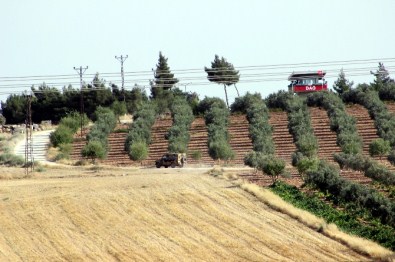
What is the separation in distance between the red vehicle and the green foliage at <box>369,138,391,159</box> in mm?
41591

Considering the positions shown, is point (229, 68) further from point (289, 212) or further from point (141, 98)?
point (289, 212)

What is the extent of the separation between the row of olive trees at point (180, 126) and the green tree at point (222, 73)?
17833 millimetres

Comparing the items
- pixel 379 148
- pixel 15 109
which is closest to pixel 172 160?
pixel 379 148

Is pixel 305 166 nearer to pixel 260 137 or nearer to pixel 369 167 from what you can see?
pixel 369 167

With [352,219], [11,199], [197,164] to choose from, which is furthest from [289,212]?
[197,164]

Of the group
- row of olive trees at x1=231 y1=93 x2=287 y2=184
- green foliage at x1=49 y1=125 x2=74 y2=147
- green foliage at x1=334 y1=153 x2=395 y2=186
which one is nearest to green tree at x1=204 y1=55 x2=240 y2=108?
row of olive trees at x1=231 y1=93 x2=287 y2=184

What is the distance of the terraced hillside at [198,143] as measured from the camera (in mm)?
86781

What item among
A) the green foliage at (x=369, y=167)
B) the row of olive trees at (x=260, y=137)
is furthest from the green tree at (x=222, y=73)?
the green foliage at (x=369, y=167)

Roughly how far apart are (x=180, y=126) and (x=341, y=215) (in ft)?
149

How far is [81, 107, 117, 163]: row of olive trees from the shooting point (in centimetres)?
8669

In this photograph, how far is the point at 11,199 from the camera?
6109 centimetres

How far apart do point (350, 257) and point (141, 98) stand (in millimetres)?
96813

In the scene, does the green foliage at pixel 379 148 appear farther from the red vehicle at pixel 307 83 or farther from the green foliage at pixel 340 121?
the red vehicle at pixel 307 83

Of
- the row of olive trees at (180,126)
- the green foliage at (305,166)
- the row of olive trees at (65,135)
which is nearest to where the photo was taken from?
the green foliage at (305,166)
